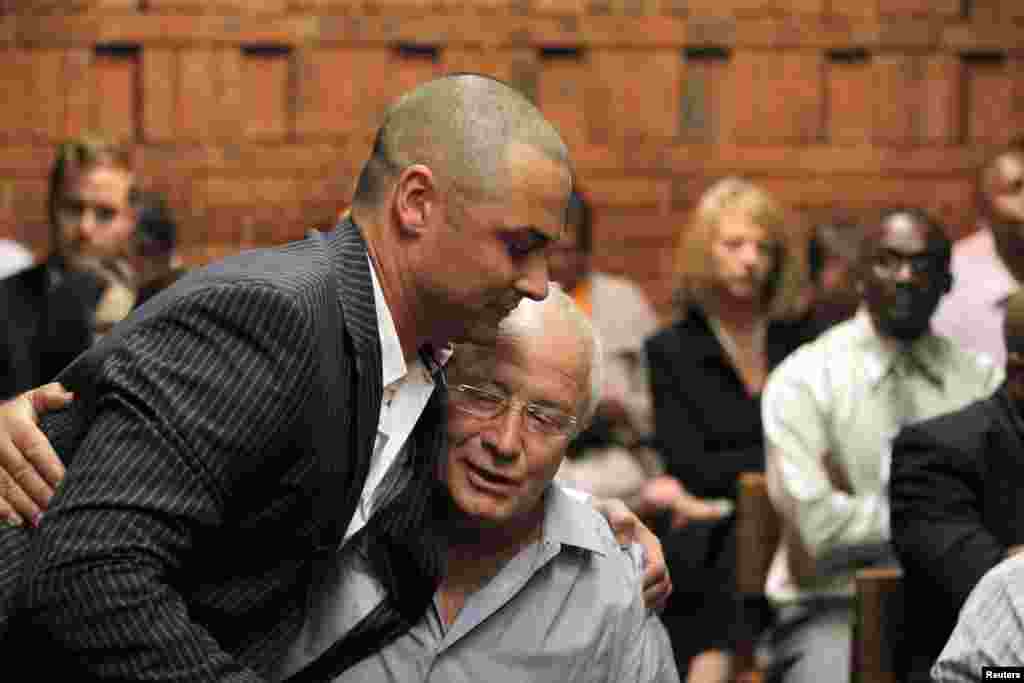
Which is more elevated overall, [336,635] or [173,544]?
[173,544]

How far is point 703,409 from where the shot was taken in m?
4.60

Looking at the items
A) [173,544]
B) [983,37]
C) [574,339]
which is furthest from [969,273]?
[173,544]

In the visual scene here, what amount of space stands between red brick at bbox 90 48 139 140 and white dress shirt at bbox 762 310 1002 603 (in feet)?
8.56

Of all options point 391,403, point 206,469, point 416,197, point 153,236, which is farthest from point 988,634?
point 153,236

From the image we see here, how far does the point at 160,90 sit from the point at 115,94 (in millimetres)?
145

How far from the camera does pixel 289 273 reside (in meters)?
1.79

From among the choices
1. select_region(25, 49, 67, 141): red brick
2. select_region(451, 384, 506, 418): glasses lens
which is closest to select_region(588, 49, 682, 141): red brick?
select_region(25, 49, 67, 141): red brick

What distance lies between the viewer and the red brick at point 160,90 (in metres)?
5.82

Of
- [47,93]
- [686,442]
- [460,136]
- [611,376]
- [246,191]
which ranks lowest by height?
[686,442]

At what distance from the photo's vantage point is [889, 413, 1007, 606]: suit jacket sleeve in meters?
3.14

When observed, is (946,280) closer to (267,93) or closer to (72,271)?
(72,271)

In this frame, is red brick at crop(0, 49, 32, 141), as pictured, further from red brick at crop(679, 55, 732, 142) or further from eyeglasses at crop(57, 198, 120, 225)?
red brick at crop(679, 55, 732, 142)

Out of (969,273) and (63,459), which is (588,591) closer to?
(63,459)

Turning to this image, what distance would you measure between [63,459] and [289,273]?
348mm
